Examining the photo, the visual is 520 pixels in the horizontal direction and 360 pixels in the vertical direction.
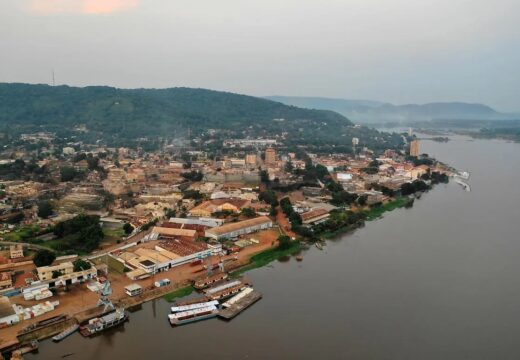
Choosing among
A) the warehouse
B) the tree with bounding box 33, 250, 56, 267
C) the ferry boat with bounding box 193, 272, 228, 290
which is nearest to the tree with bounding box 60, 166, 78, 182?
the warehouse

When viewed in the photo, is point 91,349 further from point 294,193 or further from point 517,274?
point 294,193

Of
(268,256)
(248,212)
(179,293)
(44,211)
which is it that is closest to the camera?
(179,293)

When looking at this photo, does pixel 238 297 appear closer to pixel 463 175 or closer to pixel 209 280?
pixel 209 280

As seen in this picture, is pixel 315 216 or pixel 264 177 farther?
pixel 264 177

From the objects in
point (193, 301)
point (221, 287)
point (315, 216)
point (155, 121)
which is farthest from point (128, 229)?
point (155, 121)

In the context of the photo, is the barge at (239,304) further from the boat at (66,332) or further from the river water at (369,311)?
the boat at (66,332)

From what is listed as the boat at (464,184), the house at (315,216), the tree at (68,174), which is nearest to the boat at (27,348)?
the house at (315,216)

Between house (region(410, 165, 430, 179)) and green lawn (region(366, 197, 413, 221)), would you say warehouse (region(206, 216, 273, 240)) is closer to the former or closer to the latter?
green lawn (region(366, 197, 413, 221))
